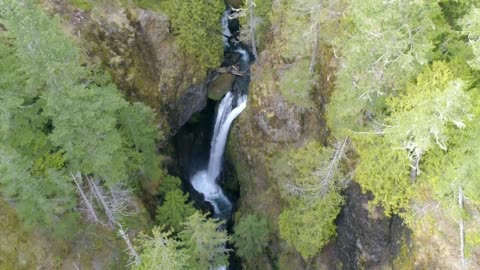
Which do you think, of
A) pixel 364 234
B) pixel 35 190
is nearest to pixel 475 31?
pixel 364 234

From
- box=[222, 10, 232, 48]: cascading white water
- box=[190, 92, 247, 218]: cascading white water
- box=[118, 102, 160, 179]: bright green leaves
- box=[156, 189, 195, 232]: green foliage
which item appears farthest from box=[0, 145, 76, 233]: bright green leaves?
box=[222, 10, 232, 48]: cascading white water

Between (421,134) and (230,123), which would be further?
(230,123)

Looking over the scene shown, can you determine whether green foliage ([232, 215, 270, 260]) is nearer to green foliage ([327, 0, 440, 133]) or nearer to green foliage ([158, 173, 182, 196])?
green foliage ([158, 173, 182, 196])

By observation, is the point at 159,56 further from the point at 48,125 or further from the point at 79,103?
the point at 79,103

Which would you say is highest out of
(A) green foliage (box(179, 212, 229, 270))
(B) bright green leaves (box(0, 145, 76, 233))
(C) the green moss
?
(C) the green moss

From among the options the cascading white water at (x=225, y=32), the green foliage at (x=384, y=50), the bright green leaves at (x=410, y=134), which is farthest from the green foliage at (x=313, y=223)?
the cascading white water at (x=225, y=32)

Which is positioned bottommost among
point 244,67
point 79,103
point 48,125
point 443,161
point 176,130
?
point 176,130

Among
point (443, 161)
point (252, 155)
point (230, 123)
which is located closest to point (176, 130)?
point (230, 123)
